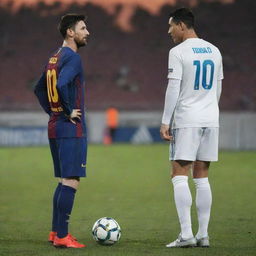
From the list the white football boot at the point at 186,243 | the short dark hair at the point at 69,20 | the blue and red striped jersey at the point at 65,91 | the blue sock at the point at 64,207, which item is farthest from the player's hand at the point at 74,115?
the white football boot at the point at 186,243

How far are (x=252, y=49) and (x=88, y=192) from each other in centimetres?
2169

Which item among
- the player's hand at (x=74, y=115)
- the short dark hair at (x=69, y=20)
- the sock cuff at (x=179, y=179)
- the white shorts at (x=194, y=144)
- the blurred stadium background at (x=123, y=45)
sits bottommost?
the sock cuff at (x=179, y=179)

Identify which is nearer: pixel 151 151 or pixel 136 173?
pixel 136 173

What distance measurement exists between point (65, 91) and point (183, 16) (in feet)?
3.45

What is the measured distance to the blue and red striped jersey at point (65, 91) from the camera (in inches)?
238

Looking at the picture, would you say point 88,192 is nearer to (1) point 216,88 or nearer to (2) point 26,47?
(1) point 216,88

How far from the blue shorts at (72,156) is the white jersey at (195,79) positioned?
74 cm

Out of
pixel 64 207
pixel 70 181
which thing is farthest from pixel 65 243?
pixel 70 181

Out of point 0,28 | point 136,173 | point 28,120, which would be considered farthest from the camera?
point 0,28

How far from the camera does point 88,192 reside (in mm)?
11250

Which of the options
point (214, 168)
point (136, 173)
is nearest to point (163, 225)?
point (136, 173)

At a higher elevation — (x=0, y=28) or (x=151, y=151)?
(x=0, y=28)

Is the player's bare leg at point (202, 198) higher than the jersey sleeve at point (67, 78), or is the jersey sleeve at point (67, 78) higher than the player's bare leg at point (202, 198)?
the jersey sleeve at point (67, 78)

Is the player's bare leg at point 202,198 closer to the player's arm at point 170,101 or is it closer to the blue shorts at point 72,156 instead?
the player's arm at point 170,101
